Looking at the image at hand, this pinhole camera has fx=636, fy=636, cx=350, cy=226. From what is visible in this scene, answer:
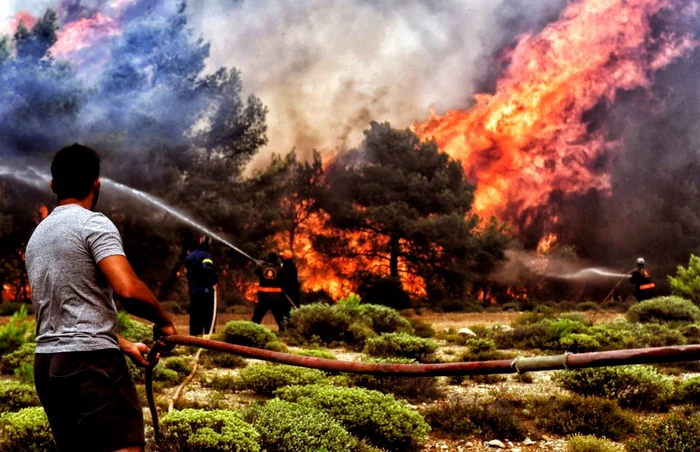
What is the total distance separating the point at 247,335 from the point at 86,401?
9.05 meters

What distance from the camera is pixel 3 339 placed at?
9.96 m

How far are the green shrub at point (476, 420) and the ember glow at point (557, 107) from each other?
33.2 m

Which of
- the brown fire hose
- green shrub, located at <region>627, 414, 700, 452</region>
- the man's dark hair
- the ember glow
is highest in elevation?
the ember glow

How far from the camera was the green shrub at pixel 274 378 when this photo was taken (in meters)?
8.02

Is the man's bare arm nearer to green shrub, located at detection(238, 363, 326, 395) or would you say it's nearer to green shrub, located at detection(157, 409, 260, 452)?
green shrub, located at detection(157, 409, 260, 452)

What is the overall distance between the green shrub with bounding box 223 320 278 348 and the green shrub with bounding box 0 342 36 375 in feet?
10.8

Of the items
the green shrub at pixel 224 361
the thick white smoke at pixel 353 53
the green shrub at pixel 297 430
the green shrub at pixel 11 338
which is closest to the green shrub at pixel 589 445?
the green shrub at pixel 297 430

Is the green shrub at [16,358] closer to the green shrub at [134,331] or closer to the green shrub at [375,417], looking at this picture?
the green shrub at [134,331]

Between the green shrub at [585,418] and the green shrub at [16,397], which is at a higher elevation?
the green shrub at [16,397]

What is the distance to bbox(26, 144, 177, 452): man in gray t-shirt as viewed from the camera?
2.58 m

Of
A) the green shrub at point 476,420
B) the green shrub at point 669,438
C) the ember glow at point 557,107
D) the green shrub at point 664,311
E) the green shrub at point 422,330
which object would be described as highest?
the ember glow at point 557,107

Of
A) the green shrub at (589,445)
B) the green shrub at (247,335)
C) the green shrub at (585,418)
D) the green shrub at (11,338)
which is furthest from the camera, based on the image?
the green shrub at (247,335)

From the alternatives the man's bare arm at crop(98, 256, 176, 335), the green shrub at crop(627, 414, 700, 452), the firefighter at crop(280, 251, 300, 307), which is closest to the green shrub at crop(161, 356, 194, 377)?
the firefighter at crop(280, 251, 300, 307)

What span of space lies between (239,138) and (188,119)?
241 cm
